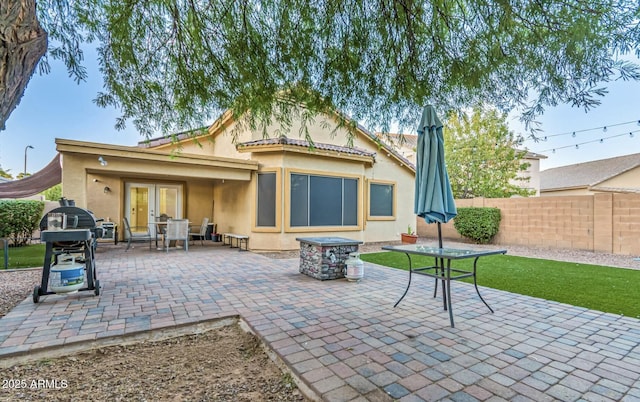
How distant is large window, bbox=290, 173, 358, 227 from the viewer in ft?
31.9

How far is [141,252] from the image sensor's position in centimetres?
902

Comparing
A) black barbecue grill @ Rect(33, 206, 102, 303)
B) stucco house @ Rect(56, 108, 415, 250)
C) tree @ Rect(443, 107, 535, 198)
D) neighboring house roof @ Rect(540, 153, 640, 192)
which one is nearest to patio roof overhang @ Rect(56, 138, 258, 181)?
stucco house @ Rect(56, 108, 415, 250)

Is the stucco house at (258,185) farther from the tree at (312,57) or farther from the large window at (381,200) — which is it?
the tree at (312,57)

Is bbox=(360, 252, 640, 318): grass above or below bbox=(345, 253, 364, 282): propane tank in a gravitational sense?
below

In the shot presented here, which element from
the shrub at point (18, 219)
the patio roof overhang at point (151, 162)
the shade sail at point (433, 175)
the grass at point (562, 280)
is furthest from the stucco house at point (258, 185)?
the shade sail at point (433, 175)

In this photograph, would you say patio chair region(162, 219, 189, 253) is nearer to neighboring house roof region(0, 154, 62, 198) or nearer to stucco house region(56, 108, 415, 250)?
stucco house region(56, 108, 415, 250)

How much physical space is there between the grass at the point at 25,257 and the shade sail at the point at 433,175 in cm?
848

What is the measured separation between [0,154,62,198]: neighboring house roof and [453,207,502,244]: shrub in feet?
47.2

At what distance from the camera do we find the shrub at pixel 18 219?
9174 mm

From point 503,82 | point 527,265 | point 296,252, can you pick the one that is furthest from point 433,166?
point 296,252

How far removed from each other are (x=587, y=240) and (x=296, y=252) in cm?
926

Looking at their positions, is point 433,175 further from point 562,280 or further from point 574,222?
point 574,222

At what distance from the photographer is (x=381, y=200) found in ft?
40.7

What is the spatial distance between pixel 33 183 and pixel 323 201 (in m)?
9.98
